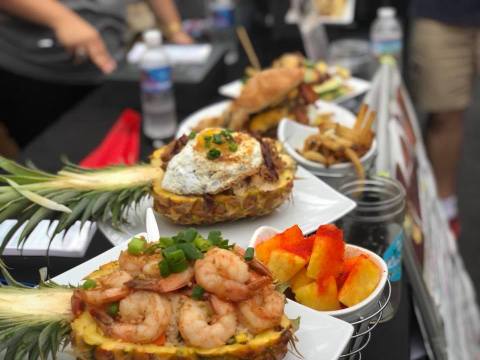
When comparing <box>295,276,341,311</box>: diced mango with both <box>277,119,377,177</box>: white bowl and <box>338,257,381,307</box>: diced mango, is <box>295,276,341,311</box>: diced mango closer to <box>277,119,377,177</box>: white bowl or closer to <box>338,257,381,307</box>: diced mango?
<box>338,257,381,307</box>: diced mango

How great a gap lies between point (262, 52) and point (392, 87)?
4.04 ft

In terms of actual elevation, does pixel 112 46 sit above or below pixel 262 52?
above

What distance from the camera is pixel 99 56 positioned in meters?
2.68

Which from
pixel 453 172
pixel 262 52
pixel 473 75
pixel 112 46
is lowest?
pixel 453 172

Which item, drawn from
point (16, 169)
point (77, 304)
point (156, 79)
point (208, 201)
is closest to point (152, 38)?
point (156, 79)

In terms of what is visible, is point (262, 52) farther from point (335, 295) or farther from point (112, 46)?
point (335, 295)

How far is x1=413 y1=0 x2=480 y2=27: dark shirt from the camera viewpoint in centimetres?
292

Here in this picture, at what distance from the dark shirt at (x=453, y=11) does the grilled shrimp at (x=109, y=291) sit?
2505 millimetres

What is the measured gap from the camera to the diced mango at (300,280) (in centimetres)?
115

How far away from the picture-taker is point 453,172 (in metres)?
3.40

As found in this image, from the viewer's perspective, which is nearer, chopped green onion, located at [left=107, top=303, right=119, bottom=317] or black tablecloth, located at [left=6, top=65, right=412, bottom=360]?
chopped green onion, located at [left=107, top=303, right=119, bottom=317]

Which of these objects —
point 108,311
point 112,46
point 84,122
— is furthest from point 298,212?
point 112,46

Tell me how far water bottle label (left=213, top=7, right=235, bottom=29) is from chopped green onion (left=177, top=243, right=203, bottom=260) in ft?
7.71

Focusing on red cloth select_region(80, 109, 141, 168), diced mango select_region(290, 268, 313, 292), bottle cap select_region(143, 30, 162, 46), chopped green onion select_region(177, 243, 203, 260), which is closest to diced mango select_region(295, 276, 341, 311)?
diced mango select_region(290, 268, 313, 292)
